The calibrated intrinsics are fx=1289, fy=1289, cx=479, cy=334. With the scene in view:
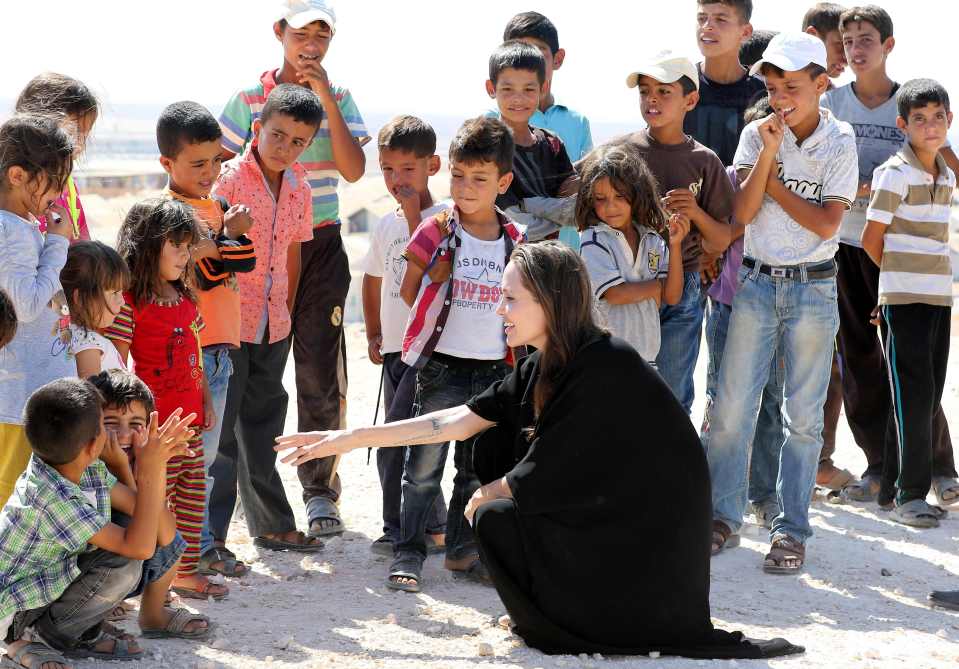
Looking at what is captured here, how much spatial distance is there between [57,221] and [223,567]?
5.39 feet

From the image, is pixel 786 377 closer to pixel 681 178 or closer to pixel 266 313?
pixel 681 178

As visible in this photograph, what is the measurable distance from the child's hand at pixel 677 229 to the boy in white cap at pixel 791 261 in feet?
0.94

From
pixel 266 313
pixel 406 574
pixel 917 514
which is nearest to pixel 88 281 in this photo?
pixel 266 313

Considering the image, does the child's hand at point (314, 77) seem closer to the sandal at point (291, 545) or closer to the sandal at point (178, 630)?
the sandal at point (291, 545)

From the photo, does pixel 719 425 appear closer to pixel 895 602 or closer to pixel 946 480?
pixel 895 602

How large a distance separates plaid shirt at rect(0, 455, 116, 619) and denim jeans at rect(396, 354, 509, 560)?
1.69 m

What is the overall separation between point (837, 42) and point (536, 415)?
4.21 meters

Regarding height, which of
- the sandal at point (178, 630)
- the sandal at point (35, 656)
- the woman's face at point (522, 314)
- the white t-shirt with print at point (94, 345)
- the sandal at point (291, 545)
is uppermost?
the woman's face at point (522, 314)

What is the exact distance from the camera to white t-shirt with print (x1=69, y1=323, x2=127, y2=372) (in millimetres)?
4629

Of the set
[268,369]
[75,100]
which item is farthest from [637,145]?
[75,100]

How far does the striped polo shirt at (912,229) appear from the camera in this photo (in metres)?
6.63

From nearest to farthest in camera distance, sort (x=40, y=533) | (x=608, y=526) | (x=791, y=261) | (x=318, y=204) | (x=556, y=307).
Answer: (x=40, y=533) → (x=608, y=526) → (x=556, y=307) → (x=791, y=261) → (x=318, y=204)

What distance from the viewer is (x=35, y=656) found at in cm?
408

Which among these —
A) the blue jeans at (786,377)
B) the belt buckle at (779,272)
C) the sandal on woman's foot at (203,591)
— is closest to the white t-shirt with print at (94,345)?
the sandal on woman's foot at (203,591)
